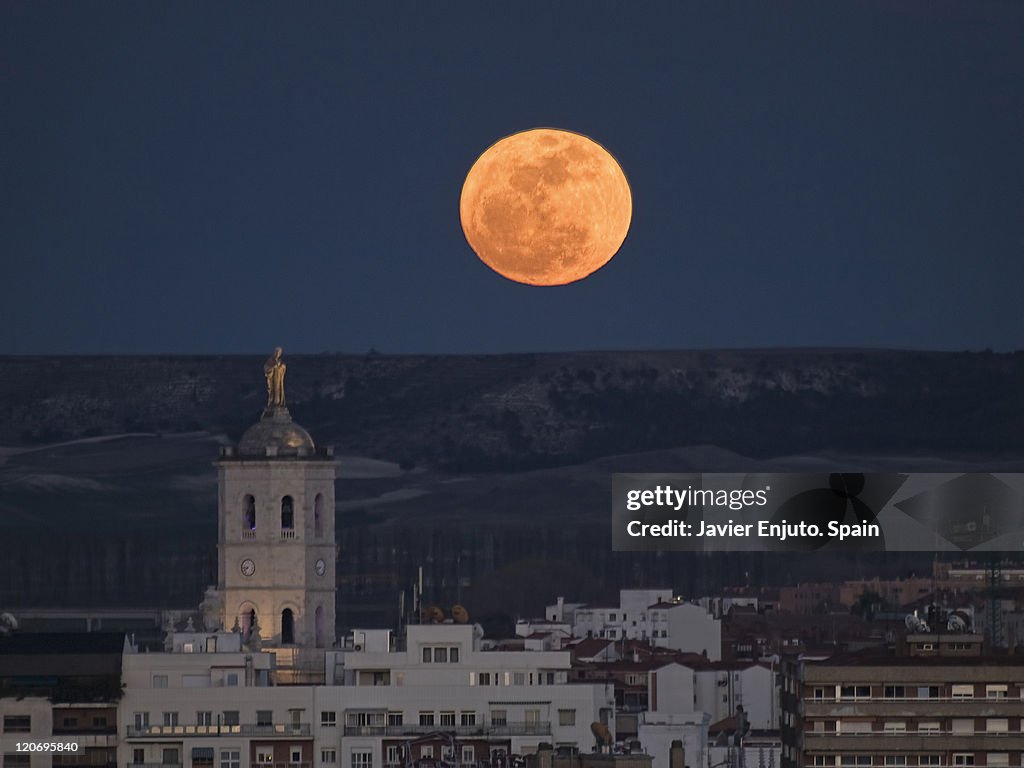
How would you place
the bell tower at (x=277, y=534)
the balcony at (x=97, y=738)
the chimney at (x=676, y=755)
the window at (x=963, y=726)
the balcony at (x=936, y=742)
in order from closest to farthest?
the balcony at (x=936, y=742) → the window at (x=963, y=726) → the balcony at (x=97, y=738) → the chimney at (x=676, y=755) → the bell tower at (x=277, y=534)

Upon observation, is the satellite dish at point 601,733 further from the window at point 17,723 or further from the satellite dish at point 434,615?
the satellite dish at point 434,615

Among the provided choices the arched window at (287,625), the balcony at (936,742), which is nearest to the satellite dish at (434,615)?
the arched window at (287,625)

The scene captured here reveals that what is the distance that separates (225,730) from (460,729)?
3547mm

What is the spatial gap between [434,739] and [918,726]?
723cm

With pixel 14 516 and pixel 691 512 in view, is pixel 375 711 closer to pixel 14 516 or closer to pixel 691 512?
pixel 691 512

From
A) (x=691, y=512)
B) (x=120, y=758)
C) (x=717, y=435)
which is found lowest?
(x=120, y=758)

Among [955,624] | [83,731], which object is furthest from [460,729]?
[955,624]

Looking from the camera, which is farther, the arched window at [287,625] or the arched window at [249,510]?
the arched window at [249,510]

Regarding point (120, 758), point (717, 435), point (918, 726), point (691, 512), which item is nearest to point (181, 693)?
point (120, 758)

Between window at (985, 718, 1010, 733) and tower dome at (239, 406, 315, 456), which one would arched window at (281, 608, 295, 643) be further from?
window at (985, 718, 1010, 733)

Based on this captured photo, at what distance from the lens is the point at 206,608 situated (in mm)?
87125

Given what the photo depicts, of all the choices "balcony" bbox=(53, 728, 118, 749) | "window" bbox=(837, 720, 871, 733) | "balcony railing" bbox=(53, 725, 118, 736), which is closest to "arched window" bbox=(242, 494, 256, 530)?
"balcony railing" bbox=(53, 725, 118, 736)

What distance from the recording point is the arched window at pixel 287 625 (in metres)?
86.7

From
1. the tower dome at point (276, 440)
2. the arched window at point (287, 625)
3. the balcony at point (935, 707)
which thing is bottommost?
the balcony at point (935, 707)
